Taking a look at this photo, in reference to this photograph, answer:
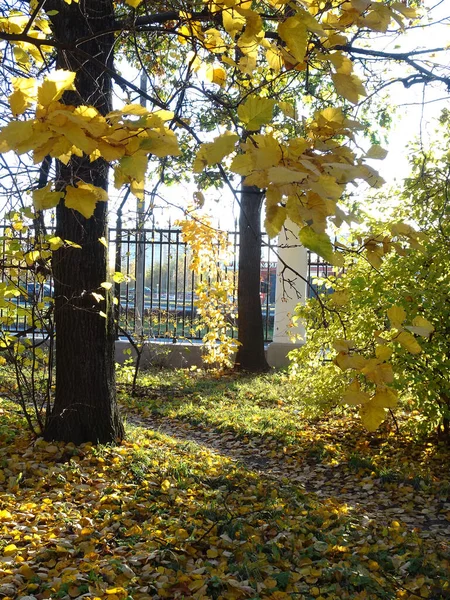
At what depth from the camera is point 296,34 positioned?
1462 millimetres

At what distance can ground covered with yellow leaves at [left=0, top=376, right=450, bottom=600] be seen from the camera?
119 inches

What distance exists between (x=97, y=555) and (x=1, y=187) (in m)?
2.42

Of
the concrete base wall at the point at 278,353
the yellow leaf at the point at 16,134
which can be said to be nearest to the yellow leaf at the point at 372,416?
the yellow leaf at the point at 16,134

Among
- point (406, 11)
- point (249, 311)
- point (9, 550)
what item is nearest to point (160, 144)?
point (406, 11)

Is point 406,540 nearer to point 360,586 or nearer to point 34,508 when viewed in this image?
point 360,586

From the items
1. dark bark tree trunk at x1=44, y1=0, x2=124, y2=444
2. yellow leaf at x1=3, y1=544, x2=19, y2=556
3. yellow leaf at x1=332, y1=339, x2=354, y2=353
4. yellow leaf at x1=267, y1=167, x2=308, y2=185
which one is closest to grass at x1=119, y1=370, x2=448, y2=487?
dark bark tree trunk at x1=44, y1=0, x2=124, y2=444

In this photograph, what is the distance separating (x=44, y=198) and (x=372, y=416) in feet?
3.10

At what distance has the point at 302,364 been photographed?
22.8ft

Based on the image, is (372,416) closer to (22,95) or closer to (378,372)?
(378,372)

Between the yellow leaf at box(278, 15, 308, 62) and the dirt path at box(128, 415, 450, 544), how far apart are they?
3512mm

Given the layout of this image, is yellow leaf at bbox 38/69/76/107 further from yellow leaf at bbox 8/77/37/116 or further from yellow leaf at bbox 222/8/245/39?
yellow leaf at bbox 222/8/245/39

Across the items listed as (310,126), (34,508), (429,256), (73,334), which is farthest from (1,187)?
(429,256)

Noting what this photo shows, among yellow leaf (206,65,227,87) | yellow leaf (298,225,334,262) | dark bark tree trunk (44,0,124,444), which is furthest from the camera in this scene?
dark bark tree trunk (44,0,124,444)

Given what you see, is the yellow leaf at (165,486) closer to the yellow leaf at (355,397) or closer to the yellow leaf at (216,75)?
the yellow leaf at (216,75)
